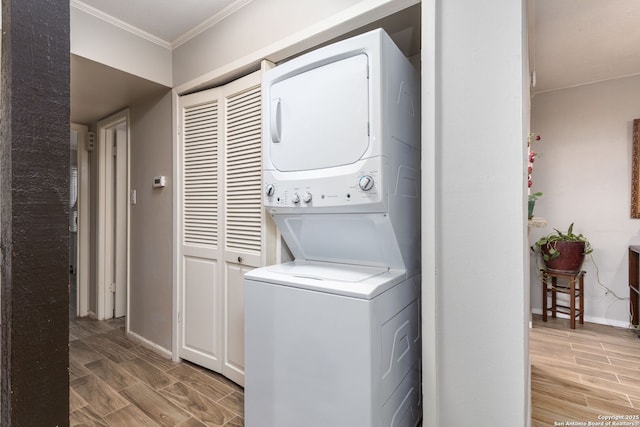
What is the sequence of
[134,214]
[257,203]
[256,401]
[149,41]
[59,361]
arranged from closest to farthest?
[59,361], [256,401], [257,203], [149,41], [134,214]

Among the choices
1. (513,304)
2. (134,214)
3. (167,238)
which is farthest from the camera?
(134,214)

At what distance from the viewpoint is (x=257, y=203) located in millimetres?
1986

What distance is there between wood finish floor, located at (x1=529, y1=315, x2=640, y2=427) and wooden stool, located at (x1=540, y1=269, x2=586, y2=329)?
14 centimetres

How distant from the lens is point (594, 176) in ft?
10.8

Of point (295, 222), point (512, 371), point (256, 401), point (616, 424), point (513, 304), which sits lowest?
point (616, 424)

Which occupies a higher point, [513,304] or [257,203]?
[257,203]

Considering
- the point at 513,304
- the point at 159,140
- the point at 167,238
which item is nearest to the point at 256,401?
the point at 513,304

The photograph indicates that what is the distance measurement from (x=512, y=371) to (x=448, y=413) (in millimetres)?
312

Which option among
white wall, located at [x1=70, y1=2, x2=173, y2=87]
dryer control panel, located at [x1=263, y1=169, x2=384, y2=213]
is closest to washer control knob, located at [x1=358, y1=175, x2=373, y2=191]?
dryer control panel, located at [x1=263, y1=169, x2=384, y2=213]

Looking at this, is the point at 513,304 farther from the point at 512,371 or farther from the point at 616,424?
the point at 616,424

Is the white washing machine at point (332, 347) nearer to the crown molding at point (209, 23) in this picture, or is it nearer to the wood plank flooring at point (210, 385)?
the wood plank flooring at point (210, 385)

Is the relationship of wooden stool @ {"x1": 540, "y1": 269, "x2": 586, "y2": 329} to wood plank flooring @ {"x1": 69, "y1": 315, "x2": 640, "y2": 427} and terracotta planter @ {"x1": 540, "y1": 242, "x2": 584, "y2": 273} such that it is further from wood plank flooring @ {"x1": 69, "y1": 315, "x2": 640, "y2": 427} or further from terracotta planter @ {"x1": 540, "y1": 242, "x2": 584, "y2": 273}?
wood plank flooring @ {"x1": 69, "y1": 315, "x2": 640, "y2": 427}

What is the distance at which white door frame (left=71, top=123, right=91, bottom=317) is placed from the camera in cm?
351

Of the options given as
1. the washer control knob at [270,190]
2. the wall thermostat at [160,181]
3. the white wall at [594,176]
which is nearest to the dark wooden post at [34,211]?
the washer control knob at [270,190]
